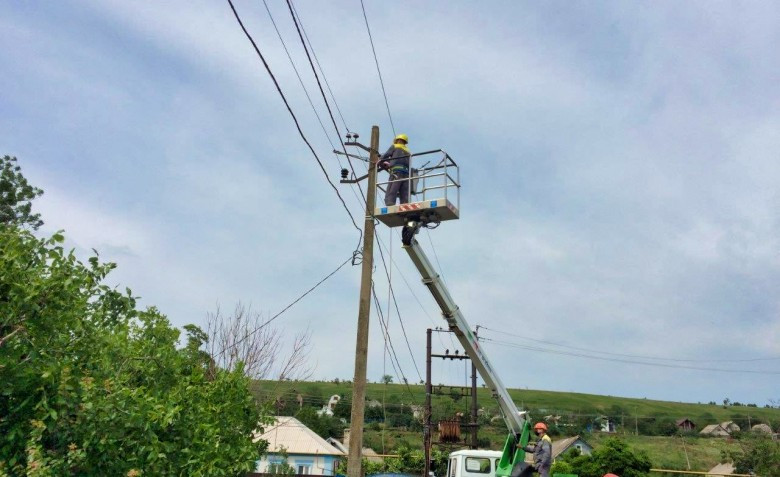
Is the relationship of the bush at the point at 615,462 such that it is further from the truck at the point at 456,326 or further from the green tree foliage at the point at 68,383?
the green tree foliage at the point at 68,383

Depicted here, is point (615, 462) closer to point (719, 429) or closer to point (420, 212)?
point (420, 212)

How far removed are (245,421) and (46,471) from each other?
209 inches

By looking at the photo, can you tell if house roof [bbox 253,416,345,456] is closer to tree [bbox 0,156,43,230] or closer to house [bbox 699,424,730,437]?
tree [bbox 0,156,43,230]

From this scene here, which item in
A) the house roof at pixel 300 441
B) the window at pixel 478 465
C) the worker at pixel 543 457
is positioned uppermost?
the worker at pixel 543 457

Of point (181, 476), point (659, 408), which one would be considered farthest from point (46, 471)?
point (659, 408)

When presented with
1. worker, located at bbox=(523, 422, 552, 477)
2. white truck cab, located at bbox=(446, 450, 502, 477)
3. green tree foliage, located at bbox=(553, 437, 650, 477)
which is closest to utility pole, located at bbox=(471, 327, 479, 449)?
green tree foliage, located at bbox=(553, 437, 650, 477)

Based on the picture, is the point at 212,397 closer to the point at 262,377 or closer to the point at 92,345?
the point at 92,345

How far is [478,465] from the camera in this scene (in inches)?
648

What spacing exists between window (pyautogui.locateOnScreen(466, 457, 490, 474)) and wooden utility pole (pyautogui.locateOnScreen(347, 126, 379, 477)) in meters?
5.89

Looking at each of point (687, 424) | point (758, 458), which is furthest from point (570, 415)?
point (758, 458)

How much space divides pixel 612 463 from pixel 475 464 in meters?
13.2

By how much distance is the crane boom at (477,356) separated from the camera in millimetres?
13859

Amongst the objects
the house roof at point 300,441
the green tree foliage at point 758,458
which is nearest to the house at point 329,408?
the house roof at point 300,441

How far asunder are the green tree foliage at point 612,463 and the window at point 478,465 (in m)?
12.4
